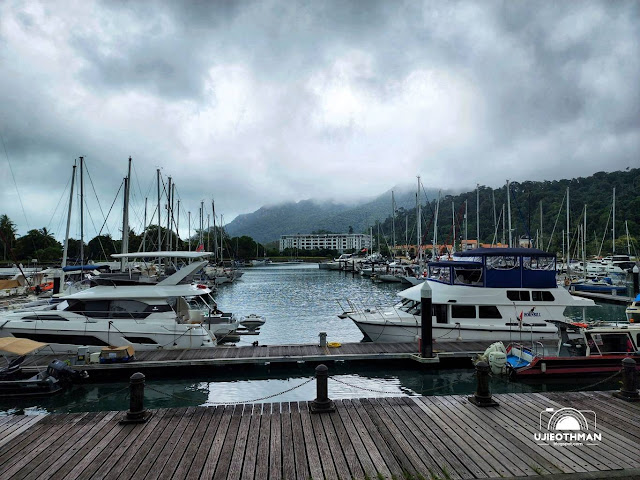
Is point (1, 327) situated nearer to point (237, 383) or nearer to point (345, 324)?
point (237, 383)

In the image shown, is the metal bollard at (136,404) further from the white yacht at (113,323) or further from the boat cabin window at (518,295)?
the boat cabin window at (518,295)

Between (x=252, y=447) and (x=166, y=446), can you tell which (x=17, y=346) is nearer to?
(x=166, y=446)

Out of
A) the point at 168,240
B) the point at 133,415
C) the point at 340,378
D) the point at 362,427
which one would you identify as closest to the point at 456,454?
the point at 362,427

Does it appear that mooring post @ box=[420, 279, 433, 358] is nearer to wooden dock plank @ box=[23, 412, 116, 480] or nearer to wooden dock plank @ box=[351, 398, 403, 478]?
wooden dock plank @ box=[351, 398, 403, 478]

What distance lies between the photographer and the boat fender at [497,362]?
52.3 ft

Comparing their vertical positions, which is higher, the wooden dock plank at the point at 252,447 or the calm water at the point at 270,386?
the wooden dock plank at the point at 252,447

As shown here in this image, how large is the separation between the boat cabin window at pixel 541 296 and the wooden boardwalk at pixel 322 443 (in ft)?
33.4

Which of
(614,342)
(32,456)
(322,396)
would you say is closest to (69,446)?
(32,456)

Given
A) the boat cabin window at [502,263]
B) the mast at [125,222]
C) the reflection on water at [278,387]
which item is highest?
the mast at [125,222]

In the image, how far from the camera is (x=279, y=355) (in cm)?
1744

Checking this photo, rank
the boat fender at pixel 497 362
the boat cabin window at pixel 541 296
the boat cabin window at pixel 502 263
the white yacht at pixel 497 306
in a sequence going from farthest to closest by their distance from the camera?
the boat cabin window at pixel 502 263 → the boat cabin window at pixel 541 296 → the white yacht at pixel 497 306 → the boat fender at pixel 497 362

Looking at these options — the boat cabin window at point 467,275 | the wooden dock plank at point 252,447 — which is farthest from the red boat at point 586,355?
the wooden dock plank at point 252,447

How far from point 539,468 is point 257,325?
19.2m

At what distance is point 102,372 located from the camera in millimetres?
16234
